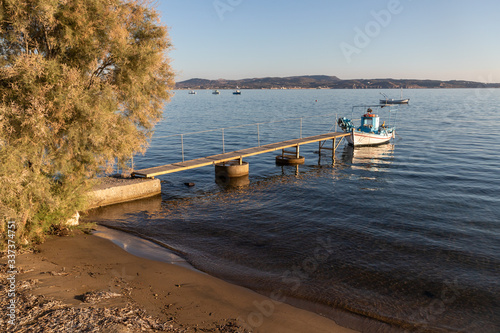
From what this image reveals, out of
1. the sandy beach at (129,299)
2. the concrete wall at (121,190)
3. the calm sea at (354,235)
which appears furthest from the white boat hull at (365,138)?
the sandy beach at (129,299)

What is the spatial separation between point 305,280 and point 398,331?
3.18m

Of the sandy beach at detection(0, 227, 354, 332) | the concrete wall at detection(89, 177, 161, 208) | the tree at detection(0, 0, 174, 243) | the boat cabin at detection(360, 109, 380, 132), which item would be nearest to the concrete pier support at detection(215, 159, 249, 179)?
the concrete wall at detection(89, 177, 161, 208)

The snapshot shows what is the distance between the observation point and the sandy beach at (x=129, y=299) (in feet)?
24.1

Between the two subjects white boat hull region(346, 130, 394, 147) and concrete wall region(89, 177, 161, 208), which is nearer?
concrete wall region(89, 177, 161, 208)

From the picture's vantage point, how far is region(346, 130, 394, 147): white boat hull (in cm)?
3909

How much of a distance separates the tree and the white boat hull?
95.8ft

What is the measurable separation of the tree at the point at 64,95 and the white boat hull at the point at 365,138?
2919 cm

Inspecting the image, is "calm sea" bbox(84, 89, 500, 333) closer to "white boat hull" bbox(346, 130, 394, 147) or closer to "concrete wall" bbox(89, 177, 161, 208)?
"concrete wall" bbox(89, 177, 161, 208)

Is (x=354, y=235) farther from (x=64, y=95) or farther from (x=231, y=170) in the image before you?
(x=64, y=95)

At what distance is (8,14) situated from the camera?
1078cm

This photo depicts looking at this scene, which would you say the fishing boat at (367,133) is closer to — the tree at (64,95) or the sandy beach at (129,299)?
the tree at (64,95)

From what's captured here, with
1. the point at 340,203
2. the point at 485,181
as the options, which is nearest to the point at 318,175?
the point at 340,203

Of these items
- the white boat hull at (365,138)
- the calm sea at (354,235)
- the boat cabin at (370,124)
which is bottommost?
the calm sea at (354,235)

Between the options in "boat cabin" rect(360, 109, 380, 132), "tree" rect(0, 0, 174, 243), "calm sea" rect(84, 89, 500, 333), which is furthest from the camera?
"boat cabin" rect(360, 109, 380, 132)
